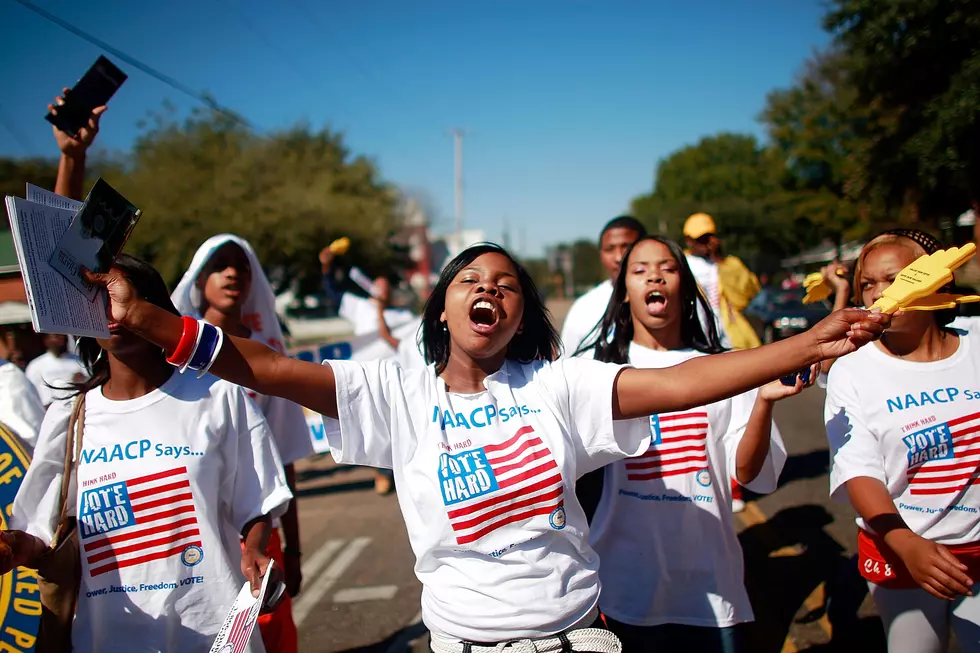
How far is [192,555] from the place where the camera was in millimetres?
2221

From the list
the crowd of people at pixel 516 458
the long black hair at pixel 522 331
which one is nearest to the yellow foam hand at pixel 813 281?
the crowd of people at pixel 516 458

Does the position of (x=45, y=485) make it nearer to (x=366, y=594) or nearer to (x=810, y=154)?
(x=366, y=594)

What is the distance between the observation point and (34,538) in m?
2.14

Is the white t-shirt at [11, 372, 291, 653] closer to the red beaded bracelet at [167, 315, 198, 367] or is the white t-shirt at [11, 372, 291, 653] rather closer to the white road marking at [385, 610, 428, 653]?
the red beaded bracelet at [167, 315, 198, 367]

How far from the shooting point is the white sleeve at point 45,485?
7.23ft

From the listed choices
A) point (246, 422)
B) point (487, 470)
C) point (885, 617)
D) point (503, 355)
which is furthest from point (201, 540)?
point (885, 617)

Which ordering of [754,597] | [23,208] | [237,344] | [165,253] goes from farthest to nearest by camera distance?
[165,253], [754,597], [237,344], [23,208]

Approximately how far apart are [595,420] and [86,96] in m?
2.41

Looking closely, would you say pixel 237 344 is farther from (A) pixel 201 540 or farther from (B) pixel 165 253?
(B) pixel 165 253

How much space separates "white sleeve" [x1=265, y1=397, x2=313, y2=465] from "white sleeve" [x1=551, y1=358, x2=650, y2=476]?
1811 millimetres

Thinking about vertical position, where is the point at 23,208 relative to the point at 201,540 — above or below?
above

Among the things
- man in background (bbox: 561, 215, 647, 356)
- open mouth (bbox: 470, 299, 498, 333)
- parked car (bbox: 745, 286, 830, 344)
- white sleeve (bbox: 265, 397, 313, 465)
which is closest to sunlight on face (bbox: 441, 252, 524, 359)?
open mouth (bbox: 470, 299, 498, 333)

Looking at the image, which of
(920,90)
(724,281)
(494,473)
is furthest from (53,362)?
(920,90)

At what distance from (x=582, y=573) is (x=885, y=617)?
137cm
